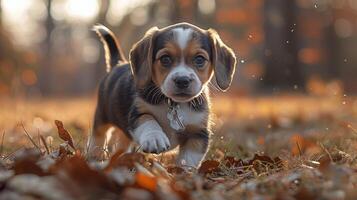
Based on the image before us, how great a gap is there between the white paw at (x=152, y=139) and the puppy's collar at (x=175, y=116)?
222mm

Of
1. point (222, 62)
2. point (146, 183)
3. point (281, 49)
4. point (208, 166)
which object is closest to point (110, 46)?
point (222, 62)

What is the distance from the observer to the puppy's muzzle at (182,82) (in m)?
4.51

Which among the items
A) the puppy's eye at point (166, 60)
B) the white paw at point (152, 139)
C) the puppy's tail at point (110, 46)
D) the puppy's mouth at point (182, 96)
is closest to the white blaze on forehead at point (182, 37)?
the puppy's eye at point (166, 60)

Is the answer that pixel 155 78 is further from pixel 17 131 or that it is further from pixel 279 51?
pixel 279 51

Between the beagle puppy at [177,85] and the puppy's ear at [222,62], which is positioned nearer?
the beagle puppy at [177,85]

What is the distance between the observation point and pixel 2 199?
2.61m

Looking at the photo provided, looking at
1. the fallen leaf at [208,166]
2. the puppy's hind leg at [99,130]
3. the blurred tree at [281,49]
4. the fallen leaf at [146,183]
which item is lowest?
the blurred tree at [281,49]

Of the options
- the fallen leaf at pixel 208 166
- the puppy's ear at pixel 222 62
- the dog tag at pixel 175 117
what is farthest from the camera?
the puppy's ear at pixel 222 62

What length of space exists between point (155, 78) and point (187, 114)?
14.6 inches

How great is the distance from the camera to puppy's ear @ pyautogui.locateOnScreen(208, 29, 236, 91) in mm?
5020

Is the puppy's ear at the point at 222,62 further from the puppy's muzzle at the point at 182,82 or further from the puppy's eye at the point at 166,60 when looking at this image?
the puppy's muzzle at the point at 182,82

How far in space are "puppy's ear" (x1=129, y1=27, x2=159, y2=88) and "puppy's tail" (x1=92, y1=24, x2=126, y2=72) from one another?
139 cm

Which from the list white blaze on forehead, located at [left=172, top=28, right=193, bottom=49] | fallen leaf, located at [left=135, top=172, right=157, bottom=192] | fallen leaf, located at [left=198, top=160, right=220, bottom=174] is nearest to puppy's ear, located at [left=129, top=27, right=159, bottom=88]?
white blaze on forehead, located at [left=172, top=28, right=193, bottom=49]

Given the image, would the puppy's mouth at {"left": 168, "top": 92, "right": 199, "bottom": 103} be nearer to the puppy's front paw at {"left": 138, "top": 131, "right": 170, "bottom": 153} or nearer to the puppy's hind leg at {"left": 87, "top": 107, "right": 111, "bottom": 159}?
the puppy's front paw at {"left": 138, "top": 131, "right": 170, "bottom": 153}
